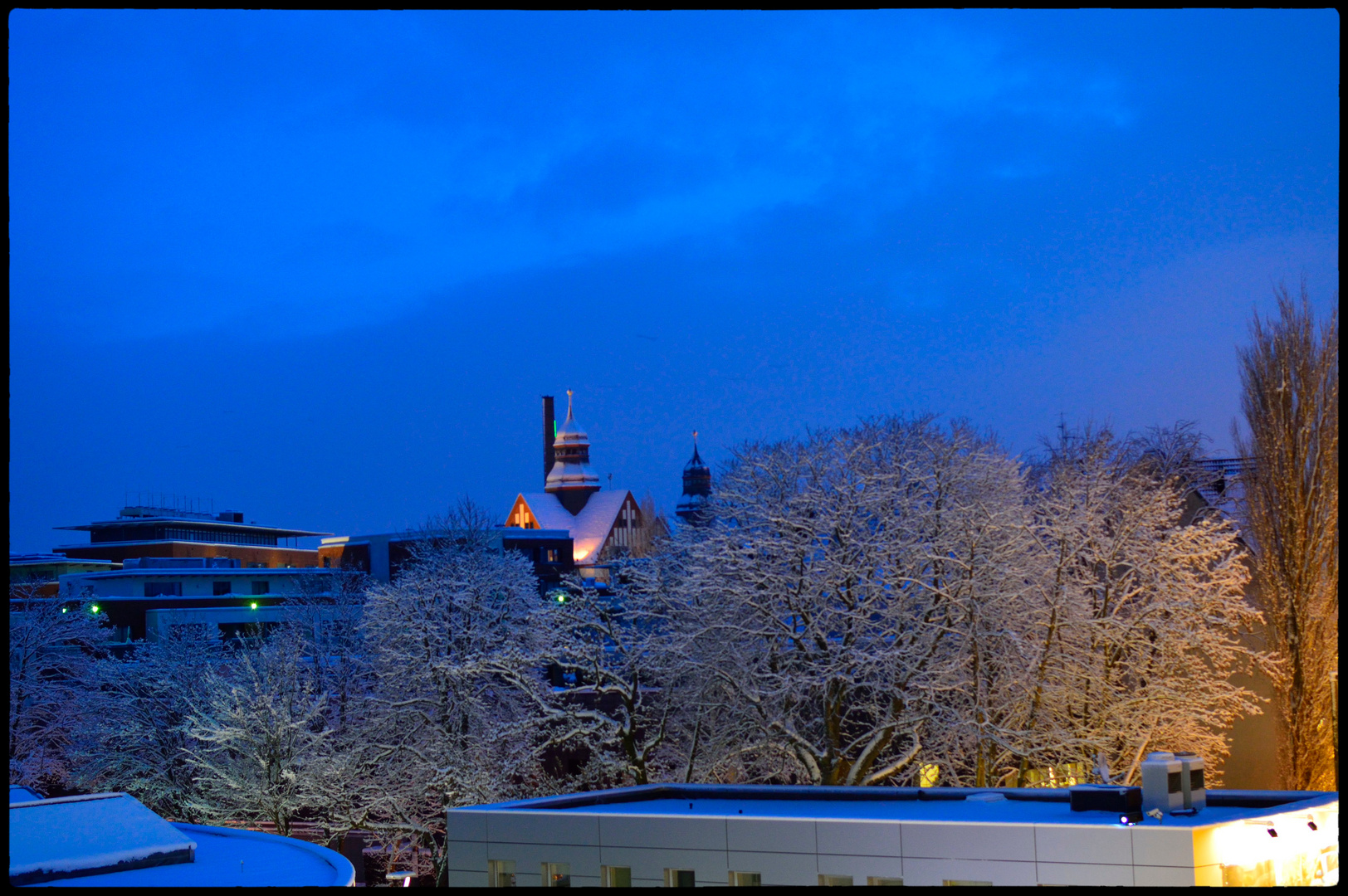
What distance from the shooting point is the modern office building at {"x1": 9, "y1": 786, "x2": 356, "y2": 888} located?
13.2 meters

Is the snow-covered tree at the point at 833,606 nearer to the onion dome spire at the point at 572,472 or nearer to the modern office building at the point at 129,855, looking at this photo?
the modern office building at the point at 129,855

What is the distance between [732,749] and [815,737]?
6.55ft

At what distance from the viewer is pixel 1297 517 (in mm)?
26062

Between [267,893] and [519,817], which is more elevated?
[267,893]

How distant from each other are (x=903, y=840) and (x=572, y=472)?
103631 millimetres

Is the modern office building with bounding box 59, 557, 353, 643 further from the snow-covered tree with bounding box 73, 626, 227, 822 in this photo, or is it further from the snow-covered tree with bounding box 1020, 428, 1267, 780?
the snow-covered tree with bounding box 1020, 428, 1267, 780

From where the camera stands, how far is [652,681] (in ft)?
103

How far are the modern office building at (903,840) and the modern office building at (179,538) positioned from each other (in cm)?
7682

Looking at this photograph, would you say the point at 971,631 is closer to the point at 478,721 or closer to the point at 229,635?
the point at 478,721

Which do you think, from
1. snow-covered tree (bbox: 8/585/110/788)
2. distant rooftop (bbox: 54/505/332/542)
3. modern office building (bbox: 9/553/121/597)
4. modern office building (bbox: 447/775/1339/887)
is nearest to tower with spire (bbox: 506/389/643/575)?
distant rooftop (bbox: 54/505/332/542)

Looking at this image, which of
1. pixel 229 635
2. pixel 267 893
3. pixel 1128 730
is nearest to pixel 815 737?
pixel 1128 730

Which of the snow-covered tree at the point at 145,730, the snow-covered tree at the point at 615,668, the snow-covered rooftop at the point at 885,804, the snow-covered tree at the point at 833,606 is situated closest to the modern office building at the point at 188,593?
the snow-covered tree at the point at 145,730

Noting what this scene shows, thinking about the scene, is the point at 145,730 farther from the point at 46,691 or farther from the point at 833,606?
the point at 833,606

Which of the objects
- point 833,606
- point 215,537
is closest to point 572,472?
point 215,537
